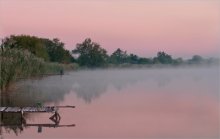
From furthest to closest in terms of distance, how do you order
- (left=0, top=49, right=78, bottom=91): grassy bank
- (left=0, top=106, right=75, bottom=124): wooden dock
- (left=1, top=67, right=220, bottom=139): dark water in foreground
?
(left=0, top=49, right=78, bottom=91): grassy bank
(left=0, top=106, right=75, bottom=124): wooden dock
(left=1, top=67, right=220, bottom=139): dark water in foreground

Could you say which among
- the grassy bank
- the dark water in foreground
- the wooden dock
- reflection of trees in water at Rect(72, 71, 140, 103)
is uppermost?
the grassy bank

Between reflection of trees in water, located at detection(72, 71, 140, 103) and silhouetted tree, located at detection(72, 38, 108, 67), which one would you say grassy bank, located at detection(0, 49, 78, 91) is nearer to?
reflection of trees in water, located at detection(72, 71, 140, 103)

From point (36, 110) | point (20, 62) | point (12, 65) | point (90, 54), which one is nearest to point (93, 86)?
point (20, 62)

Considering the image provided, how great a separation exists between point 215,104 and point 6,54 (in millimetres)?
5752

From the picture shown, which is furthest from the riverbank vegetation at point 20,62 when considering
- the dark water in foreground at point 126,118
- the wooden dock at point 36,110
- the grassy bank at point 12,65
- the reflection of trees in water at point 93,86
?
the wooden dock at point 36,110

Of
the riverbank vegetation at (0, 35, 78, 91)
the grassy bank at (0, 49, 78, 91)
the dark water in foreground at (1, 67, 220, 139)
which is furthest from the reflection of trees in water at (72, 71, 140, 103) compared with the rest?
the grassy bank at (0, 49, 78, 91)

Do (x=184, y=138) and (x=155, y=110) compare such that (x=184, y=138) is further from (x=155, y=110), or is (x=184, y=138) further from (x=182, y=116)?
(x=155, y=110)

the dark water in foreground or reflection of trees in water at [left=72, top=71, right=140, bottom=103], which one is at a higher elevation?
reflection of trees in water at [left=72, top=71, right=140, bottom=103]

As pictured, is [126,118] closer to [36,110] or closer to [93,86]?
[36,110]

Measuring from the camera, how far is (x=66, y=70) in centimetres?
2781

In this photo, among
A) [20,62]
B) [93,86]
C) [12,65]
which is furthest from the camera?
[93,86]

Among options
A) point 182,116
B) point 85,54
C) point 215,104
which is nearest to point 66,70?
point 85,54

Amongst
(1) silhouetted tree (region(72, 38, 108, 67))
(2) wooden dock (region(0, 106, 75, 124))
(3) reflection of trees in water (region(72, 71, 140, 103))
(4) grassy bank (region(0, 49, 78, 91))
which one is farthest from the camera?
(1) silhouetted tree (region(72, 38, 108, 67))

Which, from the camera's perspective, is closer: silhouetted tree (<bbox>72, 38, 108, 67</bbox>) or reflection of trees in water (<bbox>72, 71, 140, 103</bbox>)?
reflection of trees in water (<bbox>72, 71, 140, 103</bbox>)
